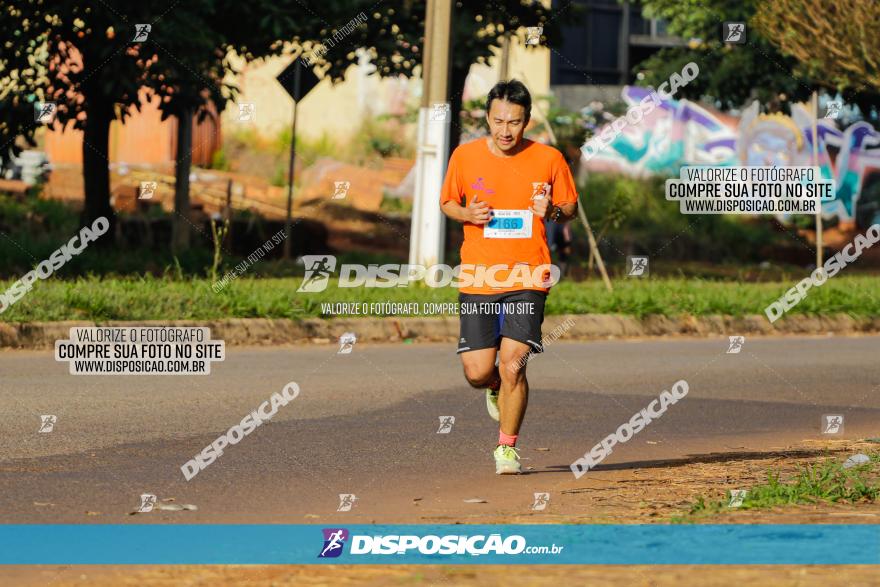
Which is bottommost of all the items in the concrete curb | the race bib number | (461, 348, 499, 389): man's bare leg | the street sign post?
the concrete curb

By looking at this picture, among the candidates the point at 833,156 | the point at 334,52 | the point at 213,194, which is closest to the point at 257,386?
the point at 334,52

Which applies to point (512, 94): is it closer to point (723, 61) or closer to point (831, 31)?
point (831, 31)

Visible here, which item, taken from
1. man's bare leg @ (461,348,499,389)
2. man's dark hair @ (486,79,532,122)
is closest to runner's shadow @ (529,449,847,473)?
man's bare leg @ (461,348,499,389)

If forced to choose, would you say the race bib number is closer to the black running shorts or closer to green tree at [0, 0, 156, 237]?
the black running shorts

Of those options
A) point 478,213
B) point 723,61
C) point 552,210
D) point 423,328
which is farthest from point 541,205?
point 723,61

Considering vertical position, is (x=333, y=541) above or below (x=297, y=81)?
below

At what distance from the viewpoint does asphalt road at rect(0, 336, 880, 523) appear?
7512 millimetres

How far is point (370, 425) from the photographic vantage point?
10.0 m

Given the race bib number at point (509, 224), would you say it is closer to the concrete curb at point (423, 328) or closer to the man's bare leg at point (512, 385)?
the man's bare leg at point (512, 385)

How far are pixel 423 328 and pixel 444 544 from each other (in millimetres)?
9640

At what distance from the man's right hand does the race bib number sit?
0.05 metres

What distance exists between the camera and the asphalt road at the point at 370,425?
7.51 m

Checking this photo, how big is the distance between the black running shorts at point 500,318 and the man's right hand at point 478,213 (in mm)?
389

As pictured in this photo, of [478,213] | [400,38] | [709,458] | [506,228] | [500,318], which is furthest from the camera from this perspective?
[400,38]
